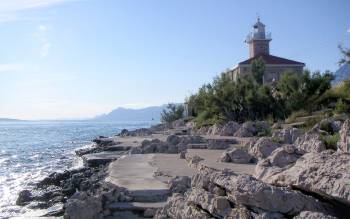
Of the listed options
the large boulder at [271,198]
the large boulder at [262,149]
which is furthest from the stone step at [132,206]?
the large boulder at [262,149]

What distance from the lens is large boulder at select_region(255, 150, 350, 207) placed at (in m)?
7.17

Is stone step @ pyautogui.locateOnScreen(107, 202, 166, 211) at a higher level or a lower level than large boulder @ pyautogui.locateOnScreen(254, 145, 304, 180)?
lower

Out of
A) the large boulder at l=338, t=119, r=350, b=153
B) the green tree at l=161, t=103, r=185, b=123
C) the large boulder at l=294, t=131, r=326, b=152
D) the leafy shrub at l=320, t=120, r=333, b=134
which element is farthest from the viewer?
the green tree at l=161, t=103, r=185, b=123

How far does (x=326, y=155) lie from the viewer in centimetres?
816

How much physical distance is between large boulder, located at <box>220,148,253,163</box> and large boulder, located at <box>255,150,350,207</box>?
701 cm

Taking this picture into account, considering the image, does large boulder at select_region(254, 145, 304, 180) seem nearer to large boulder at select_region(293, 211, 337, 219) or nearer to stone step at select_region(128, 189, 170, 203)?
stone step at select_region(128, 189, 170, 203)

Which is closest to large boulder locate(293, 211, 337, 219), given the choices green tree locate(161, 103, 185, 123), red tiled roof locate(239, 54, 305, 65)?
red tiled roof locate(239, 54, 305, 65)

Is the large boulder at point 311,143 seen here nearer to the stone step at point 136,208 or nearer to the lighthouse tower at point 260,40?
the stone step at point 136,208

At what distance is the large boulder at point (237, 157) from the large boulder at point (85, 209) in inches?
229

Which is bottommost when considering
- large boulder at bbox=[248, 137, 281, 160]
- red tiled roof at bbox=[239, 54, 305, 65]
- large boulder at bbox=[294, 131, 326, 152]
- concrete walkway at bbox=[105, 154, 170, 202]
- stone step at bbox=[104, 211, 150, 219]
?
stone step at bbox=[104, 211, 150, 219]

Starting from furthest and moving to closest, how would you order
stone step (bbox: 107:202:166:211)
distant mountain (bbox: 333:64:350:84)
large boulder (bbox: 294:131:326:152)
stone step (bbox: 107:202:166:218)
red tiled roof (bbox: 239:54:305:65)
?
red tiled roof (bbox: 239:54:305:65) < distant mountain (bbox: 333:64:350:84) < large boulder (bbox: 294:131:326:152) < stone step (bbox: 107:202:166:211) < stone step (bbox: 107:202:166:218)

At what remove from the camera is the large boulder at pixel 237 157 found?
1593 cm

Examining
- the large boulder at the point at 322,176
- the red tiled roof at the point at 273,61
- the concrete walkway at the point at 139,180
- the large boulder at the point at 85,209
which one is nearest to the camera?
the large boulder at the point at 322,176

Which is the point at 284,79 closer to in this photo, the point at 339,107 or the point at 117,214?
the point at 339,107
